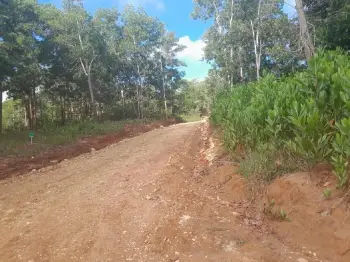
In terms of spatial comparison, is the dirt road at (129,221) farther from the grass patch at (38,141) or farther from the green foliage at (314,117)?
the grass patch at (38,141)

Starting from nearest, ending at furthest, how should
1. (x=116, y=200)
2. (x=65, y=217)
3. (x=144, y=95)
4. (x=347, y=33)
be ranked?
(x=65, y=217) < (x=116, y=200) < (x=347, y=33) < (x=144, y=95)

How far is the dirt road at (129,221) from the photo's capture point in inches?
136

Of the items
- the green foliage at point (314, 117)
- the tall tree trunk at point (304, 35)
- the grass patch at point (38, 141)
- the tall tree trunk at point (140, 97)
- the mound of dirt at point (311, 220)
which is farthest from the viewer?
the tall tree trunk at point (140, 97)

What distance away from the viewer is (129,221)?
14.1 ft

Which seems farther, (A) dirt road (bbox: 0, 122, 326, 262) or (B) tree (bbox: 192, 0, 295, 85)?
(B) tree (bbox: 192, 0, 295, 85)

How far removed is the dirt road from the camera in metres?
3.46

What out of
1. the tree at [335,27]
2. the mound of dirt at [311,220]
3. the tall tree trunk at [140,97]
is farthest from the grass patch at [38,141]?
the tall tree trunk at [140,97]

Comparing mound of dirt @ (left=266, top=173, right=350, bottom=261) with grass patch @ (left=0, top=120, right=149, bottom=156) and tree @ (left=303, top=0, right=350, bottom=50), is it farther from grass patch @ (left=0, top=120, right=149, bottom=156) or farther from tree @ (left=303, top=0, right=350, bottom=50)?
grass patch @ (left=0, top=120, right=149, bottom=156)

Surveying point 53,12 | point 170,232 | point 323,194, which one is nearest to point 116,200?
point 170,232

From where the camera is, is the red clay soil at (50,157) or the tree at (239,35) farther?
the tree at (239,35)

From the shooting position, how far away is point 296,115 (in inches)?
157

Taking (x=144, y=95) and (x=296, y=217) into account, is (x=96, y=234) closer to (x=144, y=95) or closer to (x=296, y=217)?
(x=296, y=217)

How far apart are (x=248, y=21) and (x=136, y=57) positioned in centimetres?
1499

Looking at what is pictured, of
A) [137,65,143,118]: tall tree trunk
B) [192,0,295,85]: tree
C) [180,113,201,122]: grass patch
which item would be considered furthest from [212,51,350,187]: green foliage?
[180,113,201,122]: grass patch
